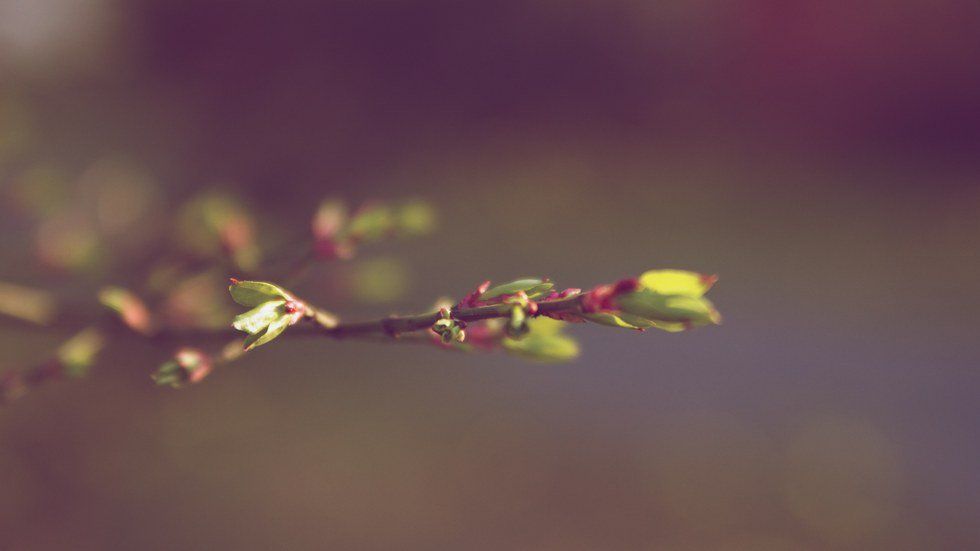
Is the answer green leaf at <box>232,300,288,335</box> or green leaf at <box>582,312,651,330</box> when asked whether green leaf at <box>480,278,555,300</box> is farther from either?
green leaf at <box>232,300,288,335</box>

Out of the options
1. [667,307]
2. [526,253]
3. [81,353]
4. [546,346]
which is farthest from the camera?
[526,253]

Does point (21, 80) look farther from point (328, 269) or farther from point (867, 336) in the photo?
point (867, 336)

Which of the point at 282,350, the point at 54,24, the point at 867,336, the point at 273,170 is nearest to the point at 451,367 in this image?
the point at 282,350

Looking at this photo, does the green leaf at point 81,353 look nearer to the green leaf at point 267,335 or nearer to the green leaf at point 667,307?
the green leaf at point 267,335

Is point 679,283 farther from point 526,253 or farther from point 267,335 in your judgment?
point 526,253

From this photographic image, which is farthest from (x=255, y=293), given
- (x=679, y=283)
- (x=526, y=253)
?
(x=526, y=253)

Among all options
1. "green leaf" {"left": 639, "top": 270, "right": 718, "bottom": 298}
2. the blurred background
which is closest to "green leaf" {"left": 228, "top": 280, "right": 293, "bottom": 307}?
"green leaf" {"left": 639, "top": 270, "right": 718, "bottom": 298}
